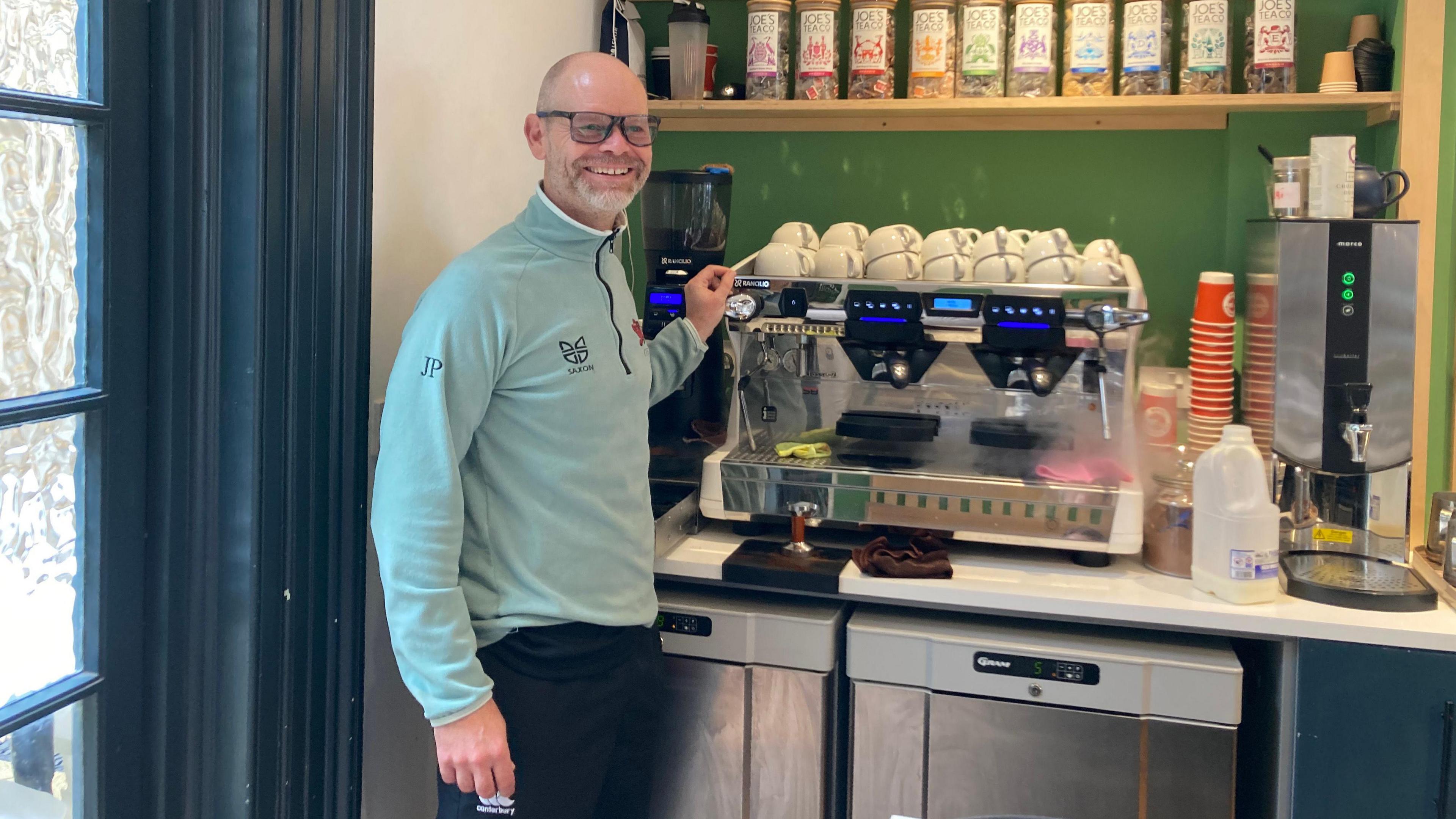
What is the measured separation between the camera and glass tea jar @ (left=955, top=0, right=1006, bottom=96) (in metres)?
2.25

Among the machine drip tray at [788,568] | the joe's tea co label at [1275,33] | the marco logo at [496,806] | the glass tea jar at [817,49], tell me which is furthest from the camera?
the glass tea jar at [817,49]

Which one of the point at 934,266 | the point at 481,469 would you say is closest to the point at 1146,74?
the point at 934,266

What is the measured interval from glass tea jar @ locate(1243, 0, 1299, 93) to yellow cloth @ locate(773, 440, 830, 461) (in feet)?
3.60

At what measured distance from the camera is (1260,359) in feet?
6.54

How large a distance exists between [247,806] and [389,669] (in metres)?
0.35

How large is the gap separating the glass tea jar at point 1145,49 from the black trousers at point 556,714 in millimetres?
1489

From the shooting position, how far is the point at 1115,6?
2.38m

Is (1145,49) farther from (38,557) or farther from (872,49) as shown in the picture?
(38,557)

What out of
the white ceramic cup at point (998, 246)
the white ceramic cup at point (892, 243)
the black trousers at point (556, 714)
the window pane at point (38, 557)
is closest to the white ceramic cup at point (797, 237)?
the white ceramic cup at point (892, 243)

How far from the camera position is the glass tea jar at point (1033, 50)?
222 centimetres

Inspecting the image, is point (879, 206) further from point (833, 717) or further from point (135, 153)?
point (135, 153)

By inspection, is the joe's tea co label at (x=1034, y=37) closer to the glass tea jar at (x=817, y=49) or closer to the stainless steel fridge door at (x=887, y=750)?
the glass tea jar at (x=817, y=49)

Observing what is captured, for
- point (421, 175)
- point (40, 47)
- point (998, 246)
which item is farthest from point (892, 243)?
point (40, 47)

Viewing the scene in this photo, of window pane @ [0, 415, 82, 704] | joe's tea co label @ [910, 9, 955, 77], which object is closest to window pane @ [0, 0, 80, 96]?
window pane @ [0, 415, 82, 704]
